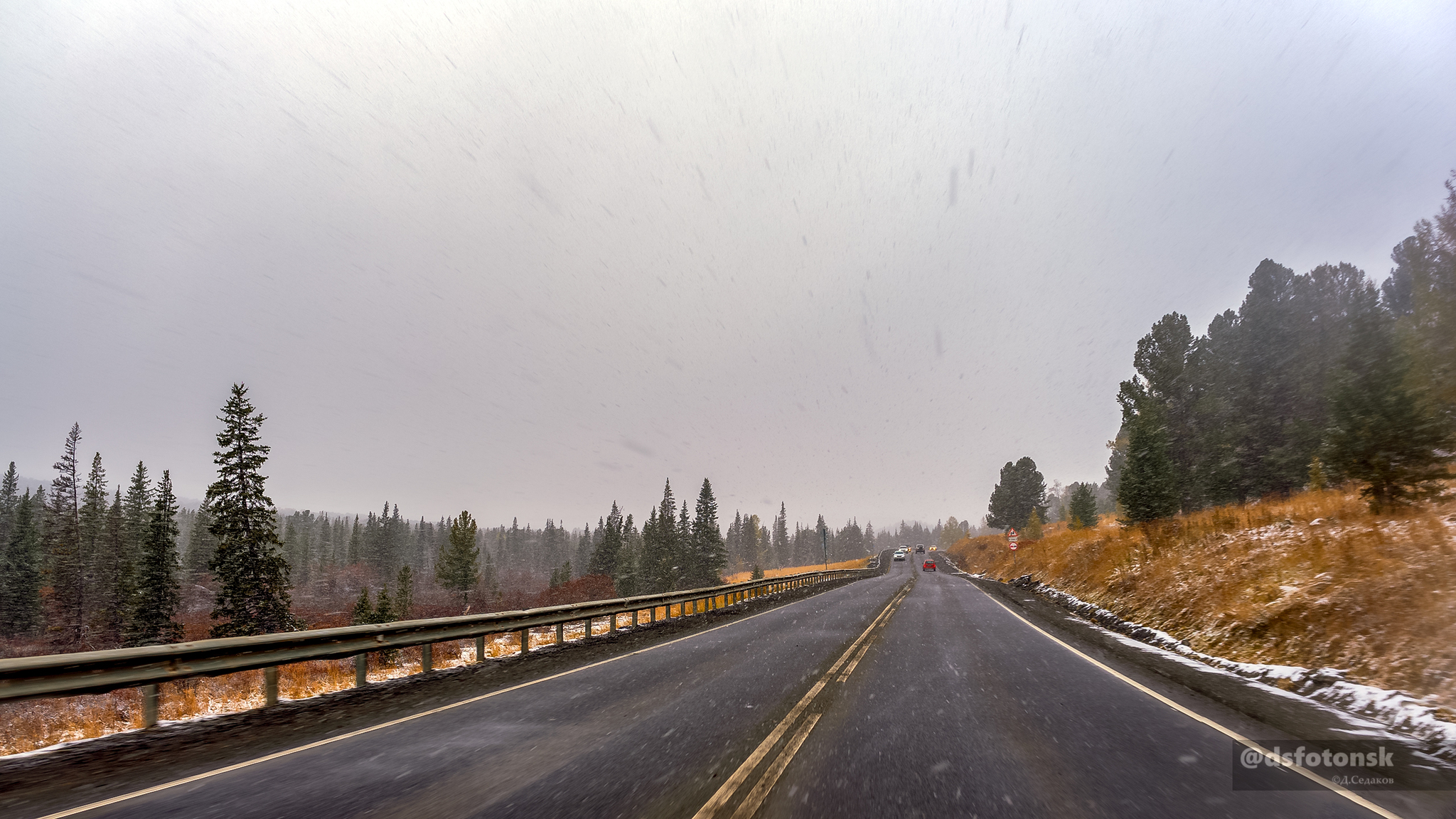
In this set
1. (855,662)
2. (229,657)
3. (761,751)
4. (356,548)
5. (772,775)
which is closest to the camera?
(772,775)

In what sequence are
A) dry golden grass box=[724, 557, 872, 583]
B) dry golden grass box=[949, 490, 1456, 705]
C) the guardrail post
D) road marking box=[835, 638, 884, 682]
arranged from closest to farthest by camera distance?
the guardrail post < dry golden grass box=[949, 490, 1456, 705] < road marking box=[835, 638, 884, 682] < dry golden grass box=[724, 557, 872, 583]

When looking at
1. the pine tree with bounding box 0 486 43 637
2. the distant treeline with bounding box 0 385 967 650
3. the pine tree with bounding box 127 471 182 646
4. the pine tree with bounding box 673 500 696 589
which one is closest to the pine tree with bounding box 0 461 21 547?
the distant treeline with bounding box 0 385 967 650

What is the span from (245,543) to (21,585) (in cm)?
5386

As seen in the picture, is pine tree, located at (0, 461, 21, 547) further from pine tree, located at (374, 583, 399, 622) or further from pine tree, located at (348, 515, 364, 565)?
pine tree, located at (374, 583, 399, 622)

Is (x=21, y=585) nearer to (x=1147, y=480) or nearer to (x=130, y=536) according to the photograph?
(x=130, y=536)

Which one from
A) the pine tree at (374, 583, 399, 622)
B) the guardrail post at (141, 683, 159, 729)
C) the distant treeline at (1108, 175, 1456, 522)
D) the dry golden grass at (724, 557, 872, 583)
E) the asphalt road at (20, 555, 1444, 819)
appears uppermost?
the distant treeline at (1108, 175, 1456, 522)

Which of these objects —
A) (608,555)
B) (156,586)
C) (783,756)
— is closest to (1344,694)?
(783,756)

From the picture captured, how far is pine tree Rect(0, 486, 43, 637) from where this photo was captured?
55.5 m

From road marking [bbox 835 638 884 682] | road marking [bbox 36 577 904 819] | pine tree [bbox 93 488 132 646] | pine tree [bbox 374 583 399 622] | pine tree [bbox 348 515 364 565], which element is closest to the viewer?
road marking [bbox 36 577 904 819]

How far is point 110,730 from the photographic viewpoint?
6188 millimetres

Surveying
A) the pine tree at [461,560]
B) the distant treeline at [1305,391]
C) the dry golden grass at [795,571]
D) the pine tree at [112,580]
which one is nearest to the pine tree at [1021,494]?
the dry golden grass at [795,571]

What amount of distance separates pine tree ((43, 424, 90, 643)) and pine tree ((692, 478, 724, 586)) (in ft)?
175

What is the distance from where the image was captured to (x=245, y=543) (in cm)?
2844

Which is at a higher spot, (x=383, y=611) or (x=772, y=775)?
(x=772, y=775)
